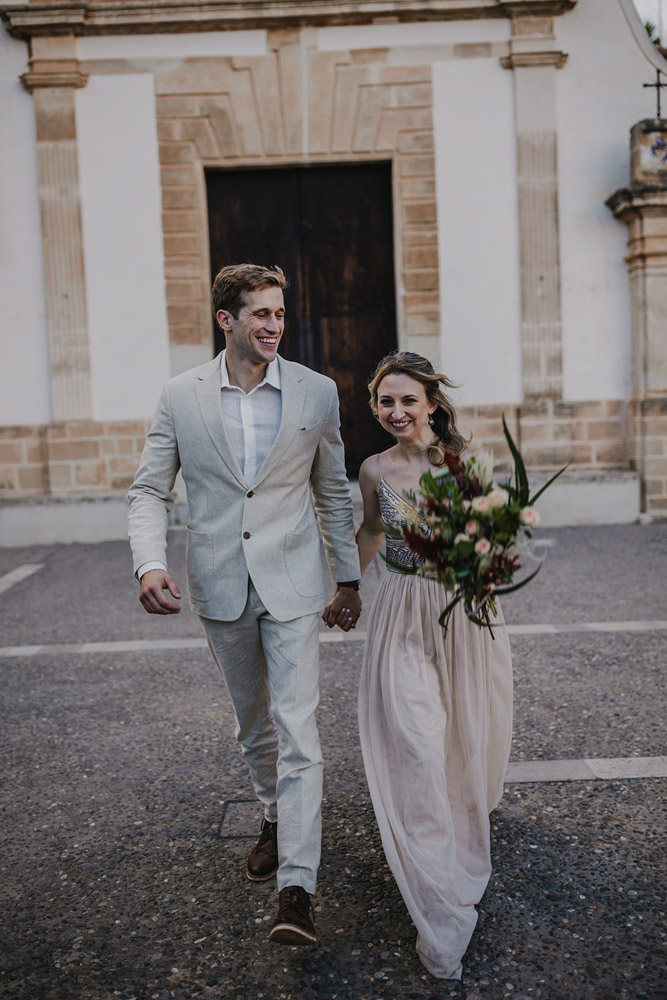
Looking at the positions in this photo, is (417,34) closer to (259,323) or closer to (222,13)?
(222,13)

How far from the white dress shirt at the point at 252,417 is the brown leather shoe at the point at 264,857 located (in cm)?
111

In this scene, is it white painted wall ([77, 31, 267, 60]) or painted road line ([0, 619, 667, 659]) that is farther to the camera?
white painted wall ([77, 31, 267, 60])

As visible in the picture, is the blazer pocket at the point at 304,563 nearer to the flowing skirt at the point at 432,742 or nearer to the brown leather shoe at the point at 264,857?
the flowing skirt at the point at 432,742

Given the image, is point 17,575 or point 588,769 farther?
point 17,575

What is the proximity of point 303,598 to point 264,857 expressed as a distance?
0.82m

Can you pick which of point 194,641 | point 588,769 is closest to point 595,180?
Result: point 194,641

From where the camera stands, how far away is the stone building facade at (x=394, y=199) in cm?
987

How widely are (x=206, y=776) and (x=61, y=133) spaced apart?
8053 mm

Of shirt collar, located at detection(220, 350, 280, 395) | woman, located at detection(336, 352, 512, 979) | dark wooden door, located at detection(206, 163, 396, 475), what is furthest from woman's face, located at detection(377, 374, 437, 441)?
dark wooden door, located at detection(206, 163, 396, 475)

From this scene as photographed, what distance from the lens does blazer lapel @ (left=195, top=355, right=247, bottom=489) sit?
288cm

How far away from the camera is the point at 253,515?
287cm

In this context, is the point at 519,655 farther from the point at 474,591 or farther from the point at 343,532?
the point at 474,591

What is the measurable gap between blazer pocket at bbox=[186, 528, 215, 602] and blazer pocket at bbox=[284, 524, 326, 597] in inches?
9.0

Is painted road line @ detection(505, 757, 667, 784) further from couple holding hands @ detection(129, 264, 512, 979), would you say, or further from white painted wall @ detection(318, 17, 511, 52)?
white painted wall @ detection(318, 17, 511, 52)
